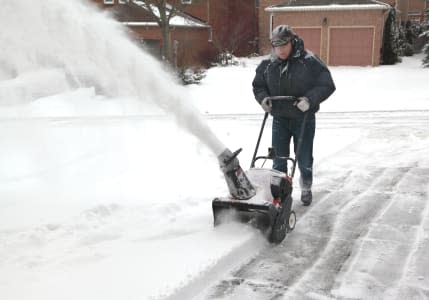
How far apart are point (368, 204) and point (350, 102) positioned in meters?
11.3

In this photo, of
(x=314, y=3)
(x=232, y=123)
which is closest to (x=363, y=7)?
(x=314, y=3)

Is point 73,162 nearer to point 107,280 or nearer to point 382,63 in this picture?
point 107,280

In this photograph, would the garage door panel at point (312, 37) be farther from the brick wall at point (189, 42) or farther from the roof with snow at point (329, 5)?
the brick wall at point (189, 42)

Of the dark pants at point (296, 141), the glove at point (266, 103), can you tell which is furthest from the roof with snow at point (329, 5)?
the glove at point (266, 103)

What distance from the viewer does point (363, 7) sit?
76.7ft

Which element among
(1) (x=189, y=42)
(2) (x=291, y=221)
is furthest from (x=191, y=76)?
(2) (x=291, y=221)

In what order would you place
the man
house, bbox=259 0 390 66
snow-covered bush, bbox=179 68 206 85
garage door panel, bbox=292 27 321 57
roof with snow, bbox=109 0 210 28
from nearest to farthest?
the man < snow-covered bush, bbox=179 68 206 85 < house, bbox=259 0 390 66 < garage door panel, bbox=292 27 321 57 < roof with snow, bbox=109 0 210 28

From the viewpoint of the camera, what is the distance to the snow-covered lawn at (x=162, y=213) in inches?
141

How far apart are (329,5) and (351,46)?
91.2 inches

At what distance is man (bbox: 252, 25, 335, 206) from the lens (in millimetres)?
4855

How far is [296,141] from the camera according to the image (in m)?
5.41

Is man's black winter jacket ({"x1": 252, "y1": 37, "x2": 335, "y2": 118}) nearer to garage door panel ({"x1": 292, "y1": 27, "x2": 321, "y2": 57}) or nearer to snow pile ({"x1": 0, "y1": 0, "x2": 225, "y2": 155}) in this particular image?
snow pile ({"x1": 0, "y1": 0, "x2": 225, "y2": 155})

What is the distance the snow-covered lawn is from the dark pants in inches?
16.0

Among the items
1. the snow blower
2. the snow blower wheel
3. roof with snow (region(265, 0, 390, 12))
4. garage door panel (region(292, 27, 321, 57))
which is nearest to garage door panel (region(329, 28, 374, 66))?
garage door panel (region(292, 27, 321, 57))
